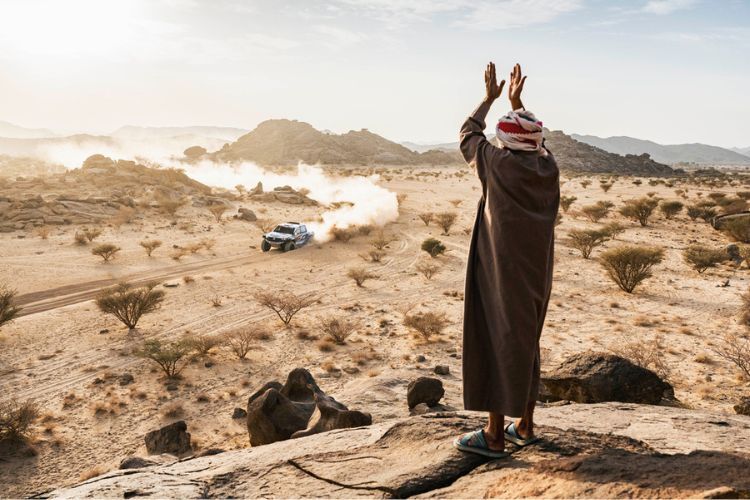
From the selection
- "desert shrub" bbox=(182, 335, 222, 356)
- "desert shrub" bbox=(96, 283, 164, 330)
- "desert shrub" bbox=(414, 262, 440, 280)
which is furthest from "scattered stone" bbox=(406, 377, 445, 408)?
"desert shrub" bbox=(414, 262, 440, 280)

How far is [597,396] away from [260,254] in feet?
60.8

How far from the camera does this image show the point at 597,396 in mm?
6629

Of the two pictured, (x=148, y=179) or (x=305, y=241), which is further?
(x=148, y=179)

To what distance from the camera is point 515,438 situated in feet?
9.94

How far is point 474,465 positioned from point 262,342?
10.4 m

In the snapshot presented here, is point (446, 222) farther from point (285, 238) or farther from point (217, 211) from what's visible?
point (217, 211)

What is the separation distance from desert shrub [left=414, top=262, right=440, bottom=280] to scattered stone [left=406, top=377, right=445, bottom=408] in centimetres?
1044

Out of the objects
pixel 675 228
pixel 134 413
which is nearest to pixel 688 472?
pixel 134 413

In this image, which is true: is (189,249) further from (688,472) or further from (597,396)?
(688,472)

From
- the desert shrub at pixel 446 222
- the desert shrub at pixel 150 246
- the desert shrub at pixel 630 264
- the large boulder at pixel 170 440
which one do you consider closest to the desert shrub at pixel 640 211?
the desert shrub at pixel 446 222

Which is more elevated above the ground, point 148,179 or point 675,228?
point 148,179

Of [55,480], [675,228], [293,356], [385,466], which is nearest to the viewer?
[385,466]

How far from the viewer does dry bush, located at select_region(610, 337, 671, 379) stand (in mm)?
9406

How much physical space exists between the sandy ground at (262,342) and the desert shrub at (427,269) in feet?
0.93
